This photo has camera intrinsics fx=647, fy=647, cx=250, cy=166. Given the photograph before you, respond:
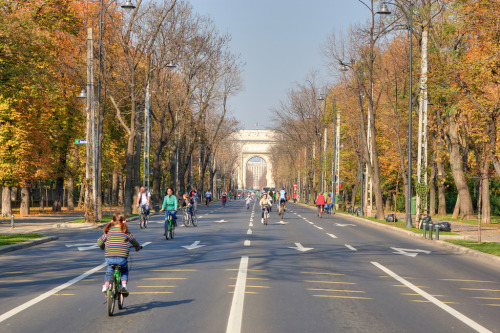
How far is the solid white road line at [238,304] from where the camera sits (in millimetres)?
7844

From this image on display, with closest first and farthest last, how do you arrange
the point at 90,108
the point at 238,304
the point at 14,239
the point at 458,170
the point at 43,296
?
the point at 238,304 → the point at 43,296 → the point at 14,239 → the point at 90,108 → the point at 458,170

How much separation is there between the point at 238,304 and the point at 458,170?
3477 cm

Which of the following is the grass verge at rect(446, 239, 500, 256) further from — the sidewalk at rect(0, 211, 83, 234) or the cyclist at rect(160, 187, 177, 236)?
the sidewalk at rect(0, 211, 83, 234)

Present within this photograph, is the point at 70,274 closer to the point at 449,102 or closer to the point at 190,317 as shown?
the point at 190,317

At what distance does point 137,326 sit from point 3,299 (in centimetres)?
321

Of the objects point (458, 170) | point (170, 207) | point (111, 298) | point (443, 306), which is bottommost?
point (443, 306)

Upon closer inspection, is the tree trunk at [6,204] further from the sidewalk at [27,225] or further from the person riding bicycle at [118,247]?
the person riding bicycle at [118,247]

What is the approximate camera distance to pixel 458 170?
41438 mm

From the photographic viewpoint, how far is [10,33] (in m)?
25.5

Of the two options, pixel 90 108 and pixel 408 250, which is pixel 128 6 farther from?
pixel 408 250

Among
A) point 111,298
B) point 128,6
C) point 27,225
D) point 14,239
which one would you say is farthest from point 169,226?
point 128,6

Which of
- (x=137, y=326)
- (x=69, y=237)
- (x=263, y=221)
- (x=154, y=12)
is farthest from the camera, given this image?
(x=154, y=12)

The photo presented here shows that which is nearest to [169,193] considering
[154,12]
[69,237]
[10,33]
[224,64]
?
[69,237]

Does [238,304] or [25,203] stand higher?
[25,203]
